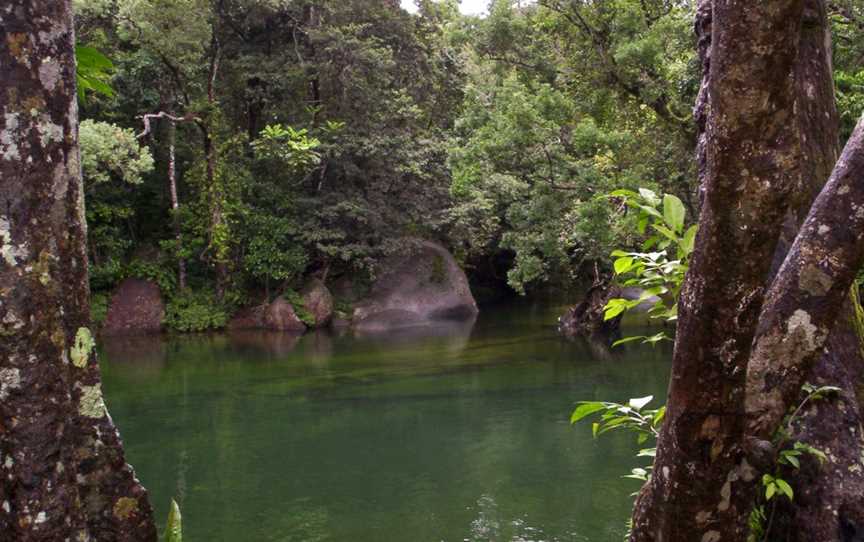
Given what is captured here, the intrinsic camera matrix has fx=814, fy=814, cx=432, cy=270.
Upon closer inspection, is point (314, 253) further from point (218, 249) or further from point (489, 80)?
point (489, 80)

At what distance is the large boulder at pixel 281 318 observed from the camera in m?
17.5

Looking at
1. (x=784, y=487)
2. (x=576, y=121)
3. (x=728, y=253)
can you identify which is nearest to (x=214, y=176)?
(x=576, y=121)

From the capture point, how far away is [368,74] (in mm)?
17812

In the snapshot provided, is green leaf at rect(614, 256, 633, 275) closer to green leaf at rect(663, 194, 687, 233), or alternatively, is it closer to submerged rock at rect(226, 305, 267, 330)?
green leaf at rect(663, 194, 687, 233)

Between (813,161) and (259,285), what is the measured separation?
1764 centimetres

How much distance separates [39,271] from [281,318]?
16.2 m

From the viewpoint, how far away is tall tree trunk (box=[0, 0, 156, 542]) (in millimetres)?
1556

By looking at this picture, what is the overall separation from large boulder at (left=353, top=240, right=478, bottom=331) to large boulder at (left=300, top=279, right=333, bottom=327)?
2.18 feet

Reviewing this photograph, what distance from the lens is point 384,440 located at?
26.1 ft

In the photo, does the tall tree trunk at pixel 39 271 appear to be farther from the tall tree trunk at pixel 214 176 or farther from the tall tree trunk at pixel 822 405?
the tall tree trunk at pixel 214 176

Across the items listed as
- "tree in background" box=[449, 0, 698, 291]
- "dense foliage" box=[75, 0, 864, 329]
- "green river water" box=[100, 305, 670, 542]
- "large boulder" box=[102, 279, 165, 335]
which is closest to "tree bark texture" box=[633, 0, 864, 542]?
"green river water" box=[100, 305, 670, 542]

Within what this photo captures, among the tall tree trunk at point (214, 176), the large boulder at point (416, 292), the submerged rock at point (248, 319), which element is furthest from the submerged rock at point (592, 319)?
the tall tree trunk at point (214, 176)

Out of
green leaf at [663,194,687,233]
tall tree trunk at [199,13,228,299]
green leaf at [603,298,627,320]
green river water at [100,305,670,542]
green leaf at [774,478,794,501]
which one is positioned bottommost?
green river water at [100,305,670,542]

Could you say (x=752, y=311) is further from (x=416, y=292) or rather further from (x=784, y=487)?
(x=416, y=292)
